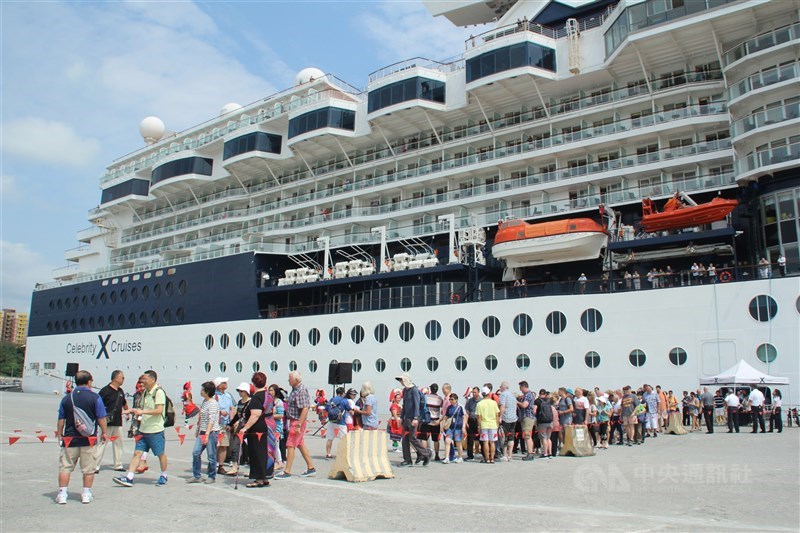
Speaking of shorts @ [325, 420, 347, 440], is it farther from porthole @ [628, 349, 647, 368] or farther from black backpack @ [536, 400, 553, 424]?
porthole @ [628, 349, 647, 368]

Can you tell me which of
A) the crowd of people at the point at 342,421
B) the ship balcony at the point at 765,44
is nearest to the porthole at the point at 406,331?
the crowd of people at the point at 342,421

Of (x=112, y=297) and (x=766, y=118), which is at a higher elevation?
(x=766, y=118)

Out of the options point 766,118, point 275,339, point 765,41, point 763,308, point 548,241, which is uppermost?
point 765,41

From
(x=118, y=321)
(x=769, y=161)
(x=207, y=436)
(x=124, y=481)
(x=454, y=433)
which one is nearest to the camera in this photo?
(x=124, y=481)

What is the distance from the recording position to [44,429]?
17.2 m

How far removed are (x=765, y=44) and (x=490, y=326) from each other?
13010mm

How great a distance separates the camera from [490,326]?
2308 centimetres

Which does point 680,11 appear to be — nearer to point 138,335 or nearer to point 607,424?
point 607,424

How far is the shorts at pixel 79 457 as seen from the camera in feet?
24.6

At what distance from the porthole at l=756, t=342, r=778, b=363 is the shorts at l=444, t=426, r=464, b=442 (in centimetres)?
1084

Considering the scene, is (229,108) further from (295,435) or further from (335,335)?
(295,435)

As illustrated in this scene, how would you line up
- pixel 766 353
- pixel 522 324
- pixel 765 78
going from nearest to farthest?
pixel 766 353 → pixel 765 78 → pixel 522 324

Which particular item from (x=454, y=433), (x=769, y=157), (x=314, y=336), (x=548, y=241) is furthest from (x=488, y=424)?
(x=314, y=336)

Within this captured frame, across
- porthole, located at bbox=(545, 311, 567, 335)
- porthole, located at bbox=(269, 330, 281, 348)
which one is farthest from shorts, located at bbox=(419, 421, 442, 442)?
porthole, located at bbox=(269, 330, 281, 348)
